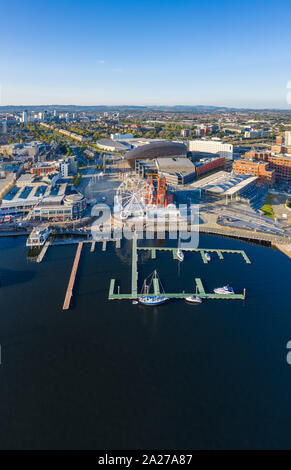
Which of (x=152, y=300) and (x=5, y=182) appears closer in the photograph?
(x=152, y=300)

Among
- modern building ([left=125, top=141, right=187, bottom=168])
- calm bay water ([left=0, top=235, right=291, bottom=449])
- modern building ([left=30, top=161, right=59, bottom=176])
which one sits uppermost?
modern building ([left=125, top=141, right=187, bottom=168])

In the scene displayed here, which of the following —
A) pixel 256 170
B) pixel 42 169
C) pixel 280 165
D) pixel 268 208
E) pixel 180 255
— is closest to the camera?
pixel 180 255

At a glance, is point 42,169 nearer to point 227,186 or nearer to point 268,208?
point 227,186

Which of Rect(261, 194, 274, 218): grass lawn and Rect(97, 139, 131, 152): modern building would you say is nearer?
Rect(261, 194, 274, 218): grass lawn

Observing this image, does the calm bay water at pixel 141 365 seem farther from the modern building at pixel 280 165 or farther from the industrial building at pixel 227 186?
the modern building at pixel 280 165

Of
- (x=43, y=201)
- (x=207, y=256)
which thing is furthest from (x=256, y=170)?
(x=43, y=201)

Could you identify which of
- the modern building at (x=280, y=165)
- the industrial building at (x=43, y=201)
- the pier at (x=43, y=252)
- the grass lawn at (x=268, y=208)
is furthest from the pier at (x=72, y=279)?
the modern building at (x=280, y=165)

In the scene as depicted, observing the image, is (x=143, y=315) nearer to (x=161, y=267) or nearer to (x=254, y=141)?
(x=161, y=267)

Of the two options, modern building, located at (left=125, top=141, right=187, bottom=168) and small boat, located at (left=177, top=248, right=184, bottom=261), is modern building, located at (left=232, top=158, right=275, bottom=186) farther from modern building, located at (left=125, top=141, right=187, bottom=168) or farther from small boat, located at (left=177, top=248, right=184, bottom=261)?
small boat, located at (left=177, top=248, right=184, bottom=261)

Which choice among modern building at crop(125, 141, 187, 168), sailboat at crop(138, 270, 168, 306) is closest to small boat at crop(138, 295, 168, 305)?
sailboat at crop(138, 270, 168, 306)

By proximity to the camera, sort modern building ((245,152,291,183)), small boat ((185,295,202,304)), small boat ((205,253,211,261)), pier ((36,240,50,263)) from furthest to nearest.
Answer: modern building ((245,152,291,183))
small boat ((205,253,211,261))
pier ((36,240,50,263))
small boat ((185,295,202,304))
